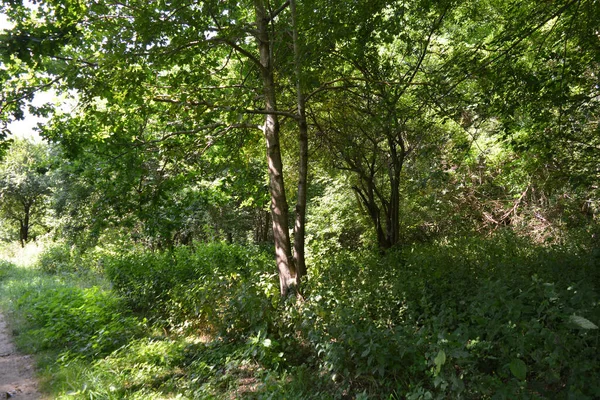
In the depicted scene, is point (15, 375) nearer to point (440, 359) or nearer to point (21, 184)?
point (440, 359)

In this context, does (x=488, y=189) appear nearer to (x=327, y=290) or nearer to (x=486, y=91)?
(x=486, y=91)

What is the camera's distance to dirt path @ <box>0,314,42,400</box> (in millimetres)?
5504

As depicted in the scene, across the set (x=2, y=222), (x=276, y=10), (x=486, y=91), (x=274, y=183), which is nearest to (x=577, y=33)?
(x=486, y=91)

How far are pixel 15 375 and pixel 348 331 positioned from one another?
5.33 metres

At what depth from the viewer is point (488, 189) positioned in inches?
555

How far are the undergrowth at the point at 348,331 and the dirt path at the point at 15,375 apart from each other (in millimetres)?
217

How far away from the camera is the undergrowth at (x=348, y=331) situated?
3189mm

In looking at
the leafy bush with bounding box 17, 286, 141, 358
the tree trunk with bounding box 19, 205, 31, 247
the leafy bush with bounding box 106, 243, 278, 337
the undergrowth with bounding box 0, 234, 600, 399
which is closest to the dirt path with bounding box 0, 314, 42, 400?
the undergrowth with bounding box 0, 234, 600, 399

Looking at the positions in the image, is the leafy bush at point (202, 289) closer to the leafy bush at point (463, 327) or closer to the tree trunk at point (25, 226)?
the leafy bush at point (463, 327)

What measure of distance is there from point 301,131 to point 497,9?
646cm

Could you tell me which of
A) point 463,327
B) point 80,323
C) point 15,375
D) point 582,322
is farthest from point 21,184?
point 582,322

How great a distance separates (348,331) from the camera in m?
4.24

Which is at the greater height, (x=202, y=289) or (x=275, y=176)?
(x=275, y=176)

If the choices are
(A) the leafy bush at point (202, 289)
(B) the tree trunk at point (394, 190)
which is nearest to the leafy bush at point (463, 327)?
(A) the leafy bush at point (202, 289)
